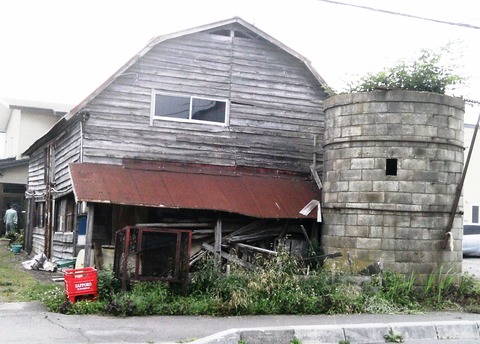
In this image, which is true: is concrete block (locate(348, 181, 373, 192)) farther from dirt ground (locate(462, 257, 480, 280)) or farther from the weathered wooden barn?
dirt ground (locate(462, 257, 480, 280))

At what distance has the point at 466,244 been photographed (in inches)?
945

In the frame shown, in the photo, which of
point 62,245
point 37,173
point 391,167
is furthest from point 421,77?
point 37,173

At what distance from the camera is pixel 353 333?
10.2 meters

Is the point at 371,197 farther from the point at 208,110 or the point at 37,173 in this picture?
the point at 37,173

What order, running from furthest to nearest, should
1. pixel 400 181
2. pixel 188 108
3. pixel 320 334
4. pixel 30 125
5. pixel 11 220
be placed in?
pixel 30 125 → pixel 11 220 → pixel 188 108 → pixel 400 181 → pixel 320 334

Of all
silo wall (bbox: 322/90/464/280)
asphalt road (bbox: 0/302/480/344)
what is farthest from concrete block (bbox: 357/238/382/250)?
asphalt road (bbox: 0/302/480/344)

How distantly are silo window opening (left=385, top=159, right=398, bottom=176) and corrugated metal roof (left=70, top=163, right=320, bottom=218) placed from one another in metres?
2.16

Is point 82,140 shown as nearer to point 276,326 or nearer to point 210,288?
point 210,288

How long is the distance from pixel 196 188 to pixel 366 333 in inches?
238

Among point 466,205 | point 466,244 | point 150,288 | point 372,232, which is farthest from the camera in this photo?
point 466,205

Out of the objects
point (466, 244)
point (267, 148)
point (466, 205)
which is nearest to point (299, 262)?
point (267, 148)

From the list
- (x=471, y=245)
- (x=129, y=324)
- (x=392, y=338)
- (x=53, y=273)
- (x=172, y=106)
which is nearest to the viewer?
(x=129, y=324)

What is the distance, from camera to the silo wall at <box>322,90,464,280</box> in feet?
46.3

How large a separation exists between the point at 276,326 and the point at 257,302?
5.01 feet
